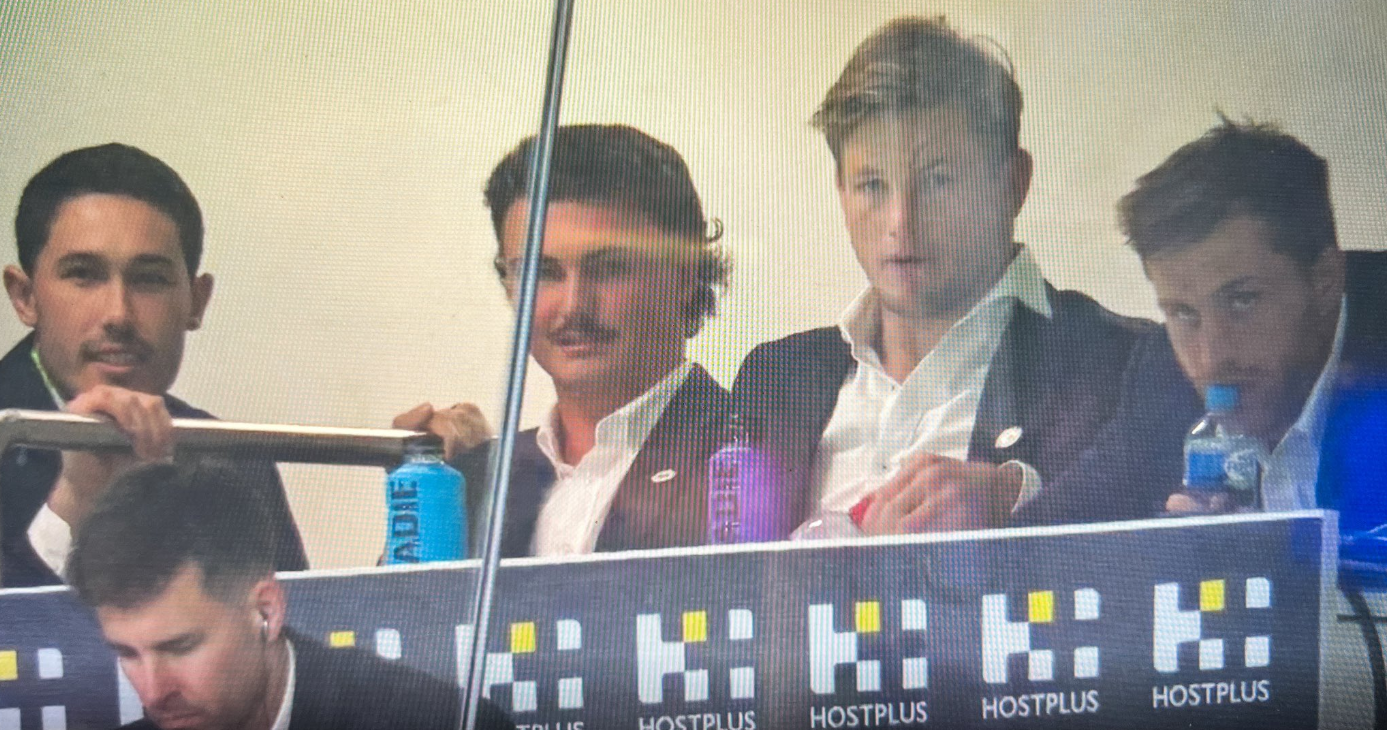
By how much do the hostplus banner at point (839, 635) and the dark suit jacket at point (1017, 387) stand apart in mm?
97

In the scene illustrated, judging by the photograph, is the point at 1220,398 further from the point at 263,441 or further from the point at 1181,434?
the point at 263,441

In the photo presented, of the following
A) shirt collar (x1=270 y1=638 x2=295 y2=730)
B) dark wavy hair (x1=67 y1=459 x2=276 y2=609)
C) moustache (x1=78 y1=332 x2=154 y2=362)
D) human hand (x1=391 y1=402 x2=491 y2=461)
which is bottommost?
shirt collar (x1=270 y1=638 x2=295 y2=730)

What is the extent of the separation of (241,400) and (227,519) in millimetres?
137

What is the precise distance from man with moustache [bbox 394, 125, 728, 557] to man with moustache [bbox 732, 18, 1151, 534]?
0.10m

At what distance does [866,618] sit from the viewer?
1419 millimetres

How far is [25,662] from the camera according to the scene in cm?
140

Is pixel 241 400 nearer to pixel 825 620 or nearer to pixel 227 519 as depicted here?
pixel 227 519

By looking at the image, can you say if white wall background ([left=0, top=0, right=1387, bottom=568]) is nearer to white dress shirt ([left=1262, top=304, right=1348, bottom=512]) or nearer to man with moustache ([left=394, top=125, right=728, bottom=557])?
man with moustache ([left=394, top=125, right=728, bottom=557])

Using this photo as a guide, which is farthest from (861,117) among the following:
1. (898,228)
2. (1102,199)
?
(1102,199)

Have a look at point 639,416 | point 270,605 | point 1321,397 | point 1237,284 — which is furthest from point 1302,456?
point 270,605

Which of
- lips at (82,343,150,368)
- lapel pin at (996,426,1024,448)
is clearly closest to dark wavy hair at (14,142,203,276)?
lips at (82,343,150,368)

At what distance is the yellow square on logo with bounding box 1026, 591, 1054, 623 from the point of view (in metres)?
1.44

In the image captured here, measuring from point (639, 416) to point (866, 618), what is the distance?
13.4 inches

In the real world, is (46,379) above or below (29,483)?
above
